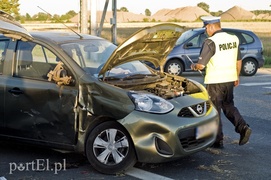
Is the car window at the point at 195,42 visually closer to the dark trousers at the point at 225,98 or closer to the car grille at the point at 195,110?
the dark trousers at the point at 225,98

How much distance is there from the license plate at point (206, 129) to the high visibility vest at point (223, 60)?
93 centimetres

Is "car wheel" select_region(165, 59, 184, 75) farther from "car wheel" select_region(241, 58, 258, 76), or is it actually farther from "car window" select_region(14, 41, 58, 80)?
"car window" select_region(14, 41, 58, 80)

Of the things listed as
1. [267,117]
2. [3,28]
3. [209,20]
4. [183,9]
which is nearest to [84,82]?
[3,28]

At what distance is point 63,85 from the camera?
5.50m

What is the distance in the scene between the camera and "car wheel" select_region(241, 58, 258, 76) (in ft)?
52.6

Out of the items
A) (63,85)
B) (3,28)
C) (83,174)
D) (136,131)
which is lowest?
(83,174)

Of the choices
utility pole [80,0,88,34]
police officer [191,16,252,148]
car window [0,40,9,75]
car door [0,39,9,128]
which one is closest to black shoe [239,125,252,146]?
police officer [191,16,252,148]

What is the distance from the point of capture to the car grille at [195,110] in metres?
5.31

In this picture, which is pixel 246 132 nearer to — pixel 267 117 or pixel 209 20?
pixel 209 20

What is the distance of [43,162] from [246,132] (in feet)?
8.60

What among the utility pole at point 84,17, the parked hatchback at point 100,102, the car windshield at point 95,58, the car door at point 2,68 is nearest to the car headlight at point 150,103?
the parked hatchback at point 100,102

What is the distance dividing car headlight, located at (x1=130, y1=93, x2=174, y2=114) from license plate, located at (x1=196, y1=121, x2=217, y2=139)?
45 cm

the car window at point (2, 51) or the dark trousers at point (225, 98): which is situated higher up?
the car window at point (2, 51)

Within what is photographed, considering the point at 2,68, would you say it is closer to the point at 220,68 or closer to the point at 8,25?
the point at 8,25
